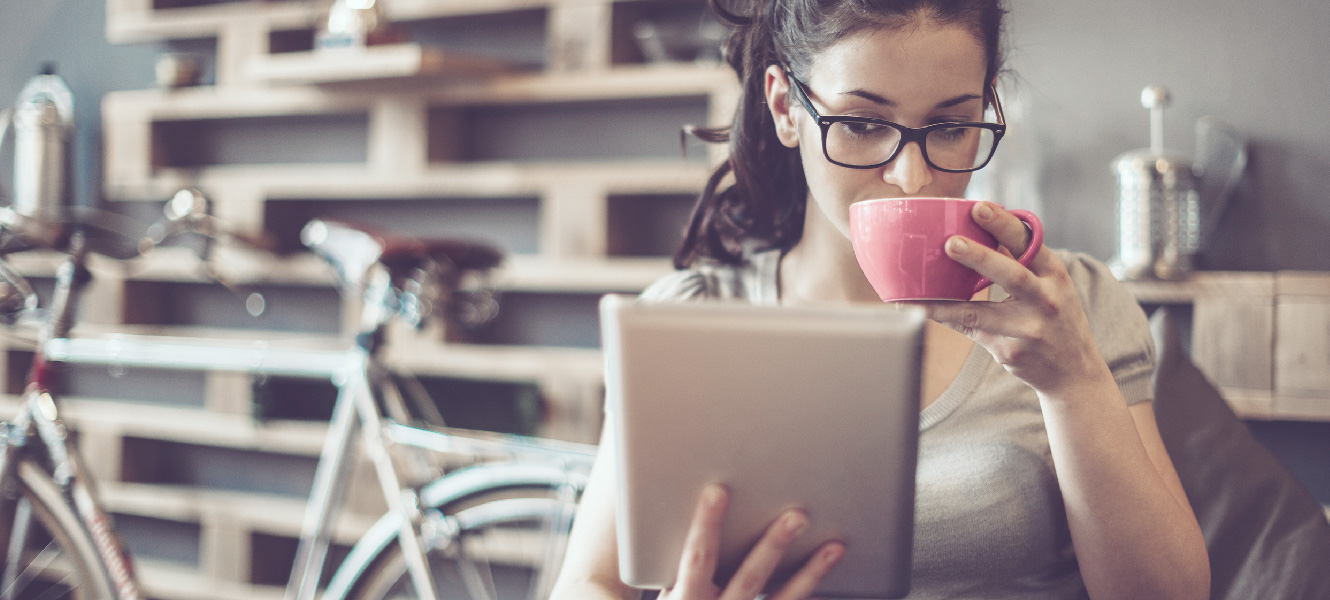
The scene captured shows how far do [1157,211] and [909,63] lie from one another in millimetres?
1124

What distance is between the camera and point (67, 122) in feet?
8.84

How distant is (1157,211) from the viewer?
5.87ft

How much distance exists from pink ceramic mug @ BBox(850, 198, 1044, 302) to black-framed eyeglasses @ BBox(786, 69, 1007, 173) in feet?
0.56

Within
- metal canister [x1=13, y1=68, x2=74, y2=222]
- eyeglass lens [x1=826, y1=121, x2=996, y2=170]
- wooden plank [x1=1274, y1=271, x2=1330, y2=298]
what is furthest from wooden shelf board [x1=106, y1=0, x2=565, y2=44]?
wooden plank [x1=1274, y1=271, x2=1330, y2=298]

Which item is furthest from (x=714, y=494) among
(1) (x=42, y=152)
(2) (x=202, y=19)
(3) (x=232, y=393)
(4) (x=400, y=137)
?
(1) (x=42, y=152)

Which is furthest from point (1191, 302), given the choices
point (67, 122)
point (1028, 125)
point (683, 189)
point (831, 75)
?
point (67, 122)

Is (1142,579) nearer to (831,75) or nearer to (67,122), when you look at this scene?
(831,75)

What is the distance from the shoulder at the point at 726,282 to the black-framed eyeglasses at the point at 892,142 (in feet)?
0.84

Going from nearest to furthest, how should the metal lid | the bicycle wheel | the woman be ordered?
the woman < the metal lid < the bicycle wheel

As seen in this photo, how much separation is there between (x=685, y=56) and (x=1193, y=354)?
1.22 m

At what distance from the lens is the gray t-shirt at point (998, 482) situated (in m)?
0.96

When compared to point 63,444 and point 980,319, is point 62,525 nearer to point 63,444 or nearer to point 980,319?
point 63,444

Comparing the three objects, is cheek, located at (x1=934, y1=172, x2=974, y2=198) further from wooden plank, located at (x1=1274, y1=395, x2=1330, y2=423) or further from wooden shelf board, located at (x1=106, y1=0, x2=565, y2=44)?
wooden shelf board, located at (x1=106, y1=0, x2=565, y2=44)

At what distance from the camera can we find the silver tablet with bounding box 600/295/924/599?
591mm
